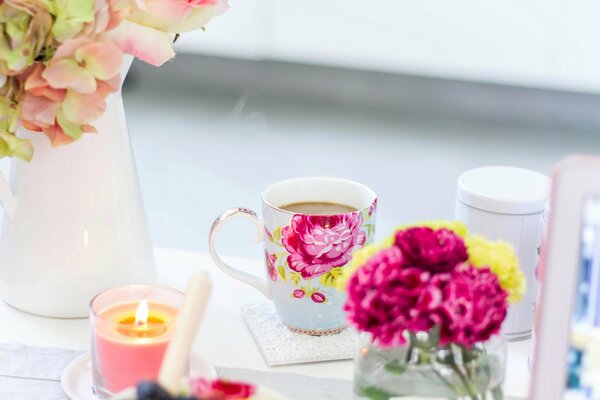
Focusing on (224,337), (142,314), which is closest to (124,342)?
(142,314)

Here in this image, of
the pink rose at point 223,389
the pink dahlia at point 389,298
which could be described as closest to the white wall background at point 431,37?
the pink dahlia at point 389,298

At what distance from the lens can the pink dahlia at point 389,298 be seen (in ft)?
2.14

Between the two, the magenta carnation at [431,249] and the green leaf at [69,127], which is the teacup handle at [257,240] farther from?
the magenta carnation at [431,249]

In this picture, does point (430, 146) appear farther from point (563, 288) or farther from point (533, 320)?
point (563, 288)

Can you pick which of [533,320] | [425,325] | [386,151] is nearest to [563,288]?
[425,325]

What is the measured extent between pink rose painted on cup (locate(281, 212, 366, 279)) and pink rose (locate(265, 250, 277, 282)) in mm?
19

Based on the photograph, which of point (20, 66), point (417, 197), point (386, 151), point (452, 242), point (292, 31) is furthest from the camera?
point (292, 31)

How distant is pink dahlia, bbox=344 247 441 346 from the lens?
2.14 feet

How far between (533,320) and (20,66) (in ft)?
1.60

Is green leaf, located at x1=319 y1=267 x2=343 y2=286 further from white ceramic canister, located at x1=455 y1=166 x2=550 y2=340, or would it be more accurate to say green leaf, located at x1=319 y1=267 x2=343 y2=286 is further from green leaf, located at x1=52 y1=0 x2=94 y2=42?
green leaf, located at x1=52 y1=0 x2=94 y2=42

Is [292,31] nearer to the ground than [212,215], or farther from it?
farther from it

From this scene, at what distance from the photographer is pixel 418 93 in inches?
127

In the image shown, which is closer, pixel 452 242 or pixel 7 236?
pixel 452 242

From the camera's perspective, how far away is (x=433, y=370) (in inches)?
26.9
